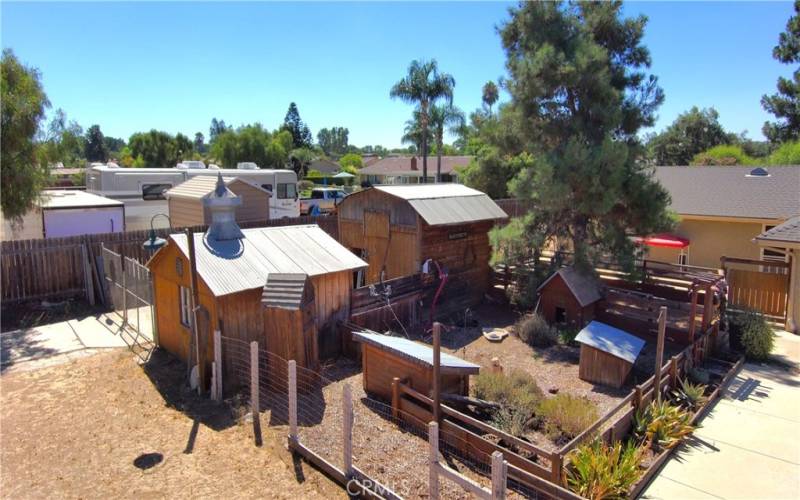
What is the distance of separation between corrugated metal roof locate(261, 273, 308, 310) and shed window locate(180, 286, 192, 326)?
185 cm

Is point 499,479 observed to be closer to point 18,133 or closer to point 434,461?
point 434,461

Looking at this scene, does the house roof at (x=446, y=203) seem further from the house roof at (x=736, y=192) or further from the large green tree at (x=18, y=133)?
the large green tree at (x=18, y=133)

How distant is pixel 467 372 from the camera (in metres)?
7.82

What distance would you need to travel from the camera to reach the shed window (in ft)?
33.7

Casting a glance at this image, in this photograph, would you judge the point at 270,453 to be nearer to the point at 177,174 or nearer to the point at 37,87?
the point at 37,87

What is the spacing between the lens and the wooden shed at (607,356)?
9742 mm

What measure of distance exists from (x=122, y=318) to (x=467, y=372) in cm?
1072

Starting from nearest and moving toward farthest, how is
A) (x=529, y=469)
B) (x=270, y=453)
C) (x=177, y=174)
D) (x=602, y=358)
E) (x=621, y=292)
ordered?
(x=529, y=469) → (x=270, y=453) → (x=602, y=358) → (x=621, y=292) → (x=177, y=174)

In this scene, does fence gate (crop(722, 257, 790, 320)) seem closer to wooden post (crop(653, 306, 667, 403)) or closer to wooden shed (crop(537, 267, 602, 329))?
wooden shed (crop(537, 267, 602, 329))

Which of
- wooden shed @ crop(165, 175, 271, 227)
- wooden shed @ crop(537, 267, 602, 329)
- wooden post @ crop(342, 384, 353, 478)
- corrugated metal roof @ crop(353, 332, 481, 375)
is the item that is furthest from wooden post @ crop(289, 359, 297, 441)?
wooden shed @ crop(165, 175, 271, 227)

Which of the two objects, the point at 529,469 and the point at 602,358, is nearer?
the point at 529,469

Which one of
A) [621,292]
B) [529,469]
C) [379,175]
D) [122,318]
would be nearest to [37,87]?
[122,318]

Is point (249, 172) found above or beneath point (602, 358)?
above

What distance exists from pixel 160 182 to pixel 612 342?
2257 cm
